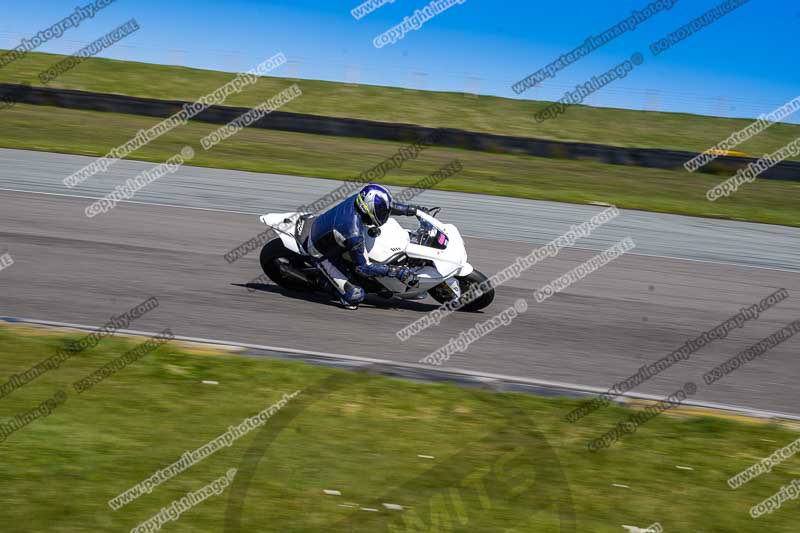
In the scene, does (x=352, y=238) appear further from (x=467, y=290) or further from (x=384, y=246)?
(x=467, y=290)

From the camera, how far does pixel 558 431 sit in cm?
702

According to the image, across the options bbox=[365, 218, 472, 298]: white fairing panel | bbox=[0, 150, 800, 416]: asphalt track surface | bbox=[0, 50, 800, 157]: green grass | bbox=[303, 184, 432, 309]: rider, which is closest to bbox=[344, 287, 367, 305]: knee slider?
bbox=[303, 184, 432, 309]: rider

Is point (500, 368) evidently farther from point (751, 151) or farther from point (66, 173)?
point (751, 151)

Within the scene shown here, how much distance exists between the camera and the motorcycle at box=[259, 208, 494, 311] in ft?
33.0

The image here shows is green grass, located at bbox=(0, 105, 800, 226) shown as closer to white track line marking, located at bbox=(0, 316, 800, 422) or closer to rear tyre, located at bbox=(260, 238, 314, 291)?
rear tyre, located at bbox=(260, 238, 314, 291)

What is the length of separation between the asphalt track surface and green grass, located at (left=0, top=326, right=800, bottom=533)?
122 cm

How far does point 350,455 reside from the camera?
6270 millimetres

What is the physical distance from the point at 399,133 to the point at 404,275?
62.8ft

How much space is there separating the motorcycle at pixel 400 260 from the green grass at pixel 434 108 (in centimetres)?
2667

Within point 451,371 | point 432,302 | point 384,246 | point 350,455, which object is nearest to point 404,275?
point 384,246

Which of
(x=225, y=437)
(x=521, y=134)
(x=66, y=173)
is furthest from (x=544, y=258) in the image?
(x=521, y=134)

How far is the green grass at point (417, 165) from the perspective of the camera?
22.1m

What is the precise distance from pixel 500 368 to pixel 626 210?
12.5 m

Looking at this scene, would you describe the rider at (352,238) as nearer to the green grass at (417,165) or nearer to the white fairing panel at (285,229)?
the white fairing panel at (285,229)
